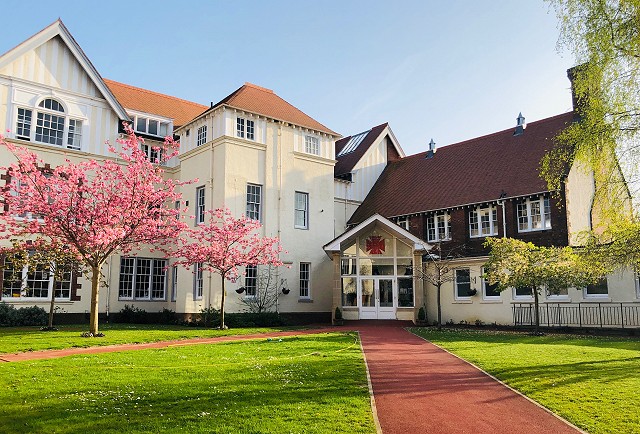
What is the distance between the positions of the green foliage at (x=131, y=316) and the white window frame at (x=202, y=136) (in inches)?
360

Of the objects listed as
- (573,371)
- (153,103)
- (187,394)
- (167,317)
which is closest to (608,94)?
(573,371)

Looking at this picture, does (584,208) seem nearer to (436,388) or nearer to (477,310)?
(477,310)

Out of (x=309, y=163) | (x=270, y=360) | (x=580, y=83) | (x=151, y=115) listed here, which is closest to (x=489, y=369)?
(x=270, y=360)

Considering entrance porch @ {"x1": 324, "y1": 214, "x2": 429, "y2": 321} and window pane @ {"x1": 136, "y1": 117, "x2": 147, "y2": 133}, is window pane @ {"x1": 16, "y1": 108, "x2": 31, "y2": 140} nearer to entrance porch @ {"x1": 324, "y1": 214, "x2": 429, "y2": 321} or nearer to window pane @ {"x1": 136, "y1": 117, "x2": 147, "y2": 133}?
window pane @ {"x1": 136, "y1": 117, "x2": 147, "y2": 133}

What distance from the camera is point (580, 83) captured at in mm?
13672

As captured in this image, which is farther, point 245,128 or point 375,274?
point 375,274

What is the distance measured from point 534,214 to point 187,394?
67.5 ft

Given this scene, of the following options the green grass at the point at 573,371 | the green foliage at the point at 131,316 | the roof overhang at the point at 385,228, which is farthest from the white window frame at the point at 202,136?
the green grass at the point at 573,371

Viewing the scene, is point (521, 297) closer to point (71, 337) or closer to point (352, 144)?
point (352, 144)

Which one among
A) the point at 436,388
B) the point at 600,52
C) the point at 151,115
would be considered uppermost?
the point at 151,115

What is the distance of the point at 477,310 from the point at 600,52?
51.9ft

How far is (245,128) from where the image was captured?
2708 centimetres

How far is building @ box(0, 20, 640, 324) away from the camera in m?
25.1

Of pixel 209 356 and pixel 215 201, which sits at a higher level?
pixel 215 201
